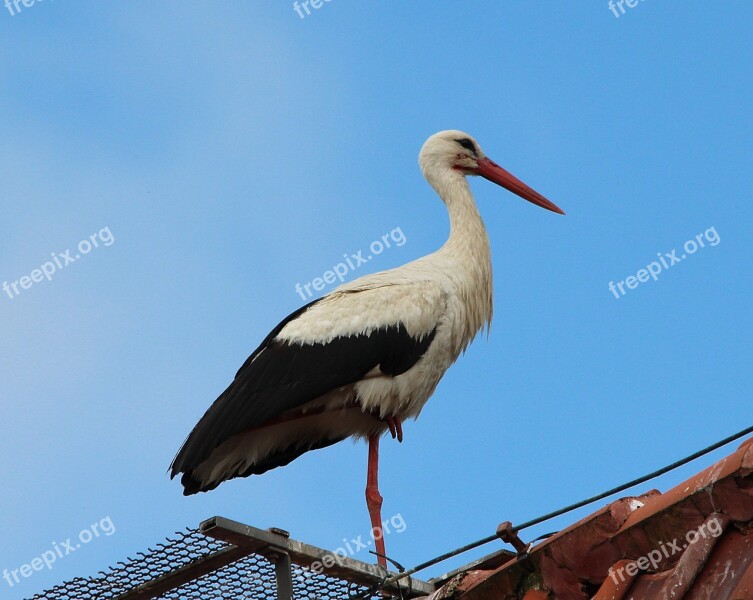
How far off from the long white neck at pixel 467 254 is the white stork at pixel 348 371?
0.01 m

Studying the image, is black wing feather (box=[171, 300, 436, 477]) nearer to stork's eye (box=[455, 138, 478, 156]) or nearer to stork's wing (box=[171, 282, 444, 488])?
stork's wing (box=[171, 282, 444, 488])

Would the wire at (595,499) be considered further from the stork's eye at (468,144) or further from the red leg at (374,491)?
the stork's eye at (468,144)

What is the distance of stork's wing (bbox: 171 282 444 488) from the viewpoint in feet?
23.1

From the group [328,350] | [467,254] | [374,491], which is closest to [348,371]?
[328,350]

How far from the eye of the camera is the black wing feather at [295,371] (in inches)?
272

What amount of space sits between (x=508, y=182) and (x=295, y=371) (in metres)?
2.61

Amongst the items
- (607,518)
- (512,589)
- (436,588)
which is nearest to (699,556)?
(607,518)

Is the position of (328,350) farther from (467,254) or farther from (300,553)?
(300,553)

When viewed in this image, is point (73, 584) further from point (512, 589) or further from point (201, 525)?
point (512, 589)

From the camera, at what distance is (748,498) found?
11.2 ft

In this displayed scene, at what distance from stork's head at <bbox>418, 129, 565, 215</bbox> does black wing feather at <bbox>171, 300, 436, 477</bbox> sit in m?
1.74

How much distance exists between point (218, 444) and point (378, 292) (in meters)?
1.36

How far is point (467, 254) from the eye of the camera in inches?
320

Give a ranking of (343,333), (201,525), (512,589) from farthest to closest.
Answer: (343,333) < (201,525) < (512,589)
